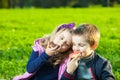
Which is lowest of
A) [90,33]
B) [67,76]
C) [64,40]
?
[67,76]

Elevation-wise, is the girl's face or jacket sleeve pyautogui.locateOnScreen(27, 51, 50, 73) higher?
the girl's face

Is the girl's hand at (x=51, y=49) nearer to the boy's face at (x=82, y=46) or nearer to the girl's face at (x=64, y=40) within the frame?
the girl's face at (x=64, y=40)

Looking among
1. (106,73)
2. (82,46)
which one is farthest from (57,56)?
(106,73)

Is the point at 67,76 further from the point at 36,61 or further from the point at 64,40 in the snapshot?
the point at 36,61

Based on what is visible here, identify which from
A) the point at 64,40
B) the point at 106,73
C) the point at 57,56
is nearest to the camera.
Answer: the point at 106,73

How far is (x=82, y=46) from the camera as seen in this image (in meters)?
4.91

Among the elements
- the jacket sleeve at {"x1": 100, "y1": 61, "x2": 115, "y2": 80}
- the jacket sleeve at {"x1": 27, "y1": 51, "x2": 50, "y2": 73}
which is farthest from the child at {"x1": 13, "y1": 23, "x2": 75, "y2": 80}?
the jacket sleeve at {"x1": 100, "y1": 61, "x2": 115, "y2": 80}

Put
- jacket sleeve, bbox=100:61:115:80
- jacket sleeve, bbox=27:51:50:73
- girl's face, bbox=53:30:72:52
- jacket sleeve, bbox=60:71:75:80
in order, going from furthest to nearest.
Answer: jacket sleeve, bbox=27:51:50:73, girl's face, bbox=53:30:72:52, jacket sleeve, bbox=60:71:75:80, jacket sleeve, bbox=100:61:115:80

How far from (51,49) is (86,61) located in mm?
434

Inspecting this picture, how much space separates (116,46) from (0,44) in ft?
9.03

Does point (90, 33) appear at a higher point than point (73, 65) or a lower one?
higher

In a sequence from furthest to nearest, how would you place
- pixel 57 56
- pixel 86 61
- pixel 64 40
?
1. pixel 57 56
2. pixel 64 40
3. pixel 86 61

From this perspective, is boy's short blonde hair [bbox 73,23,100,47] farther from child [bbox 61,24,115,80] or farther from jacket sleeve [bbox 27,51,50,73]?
jacket sleeve [bbox 27,51,50,73]

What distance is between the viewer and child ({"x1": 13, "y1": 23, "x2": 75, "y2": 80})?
521 cm
